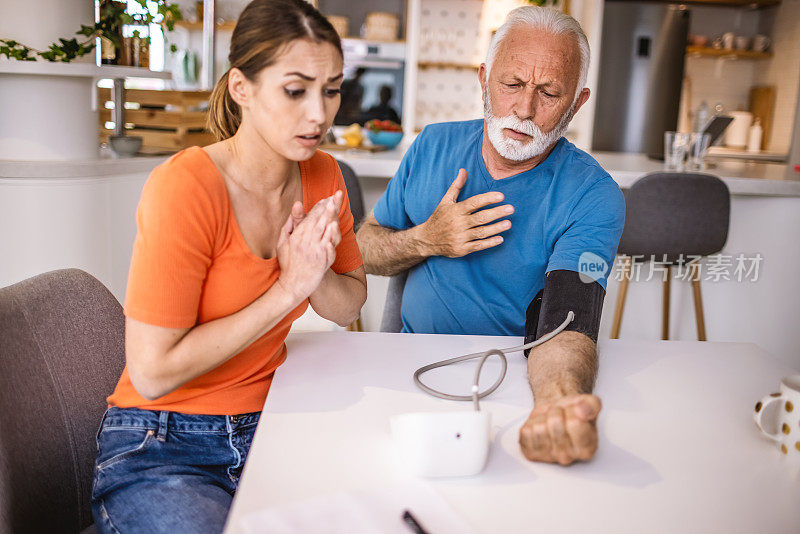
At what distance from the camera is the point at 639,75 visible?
5262mm

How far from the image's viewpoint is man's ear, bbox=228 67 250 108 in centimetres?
108

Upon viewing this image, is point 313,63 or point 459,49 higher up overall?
point 459,49

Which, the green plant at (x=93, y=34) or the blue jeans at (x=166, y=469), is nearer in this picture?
the blue jeans at (x=166, y=469)

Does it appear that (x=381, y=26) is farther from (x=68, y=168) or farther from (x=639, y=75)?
(x=68, y=168)

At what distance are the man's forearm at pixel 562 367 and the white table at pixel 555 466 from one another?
0.03m

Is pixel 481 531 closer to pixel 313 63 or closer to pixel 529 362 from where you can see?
pixel 529 362

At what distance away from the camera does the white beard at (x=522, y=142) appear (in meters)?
1.50

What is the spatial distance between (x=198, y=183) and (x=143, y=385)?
30cm

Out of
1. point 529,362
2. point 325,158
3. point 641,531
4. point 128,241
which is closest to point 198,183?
point 325,158

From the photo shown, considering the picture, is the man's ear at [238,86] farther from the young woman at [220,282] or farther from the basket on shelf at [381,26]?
the basket on shelf at [381,26]

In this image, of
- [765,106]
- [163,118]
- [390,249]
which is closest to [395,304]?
[390,249]

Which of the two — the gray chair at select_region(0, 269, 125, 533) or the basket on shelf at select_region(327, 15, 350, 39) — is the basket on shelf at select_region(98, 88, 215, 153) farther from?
the gray chair at select_region(0, 269, 125, 533)

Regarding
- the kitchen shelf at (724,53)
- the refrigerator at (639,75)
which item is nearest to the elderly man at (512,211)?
the refrigerator at (639,75)

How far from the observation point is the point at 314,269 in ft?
3.39
